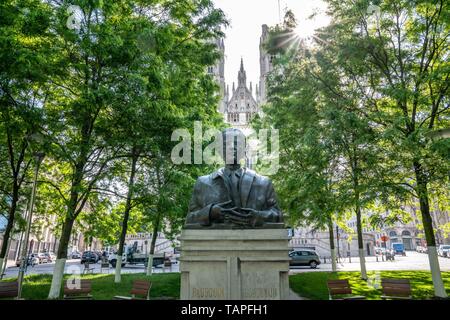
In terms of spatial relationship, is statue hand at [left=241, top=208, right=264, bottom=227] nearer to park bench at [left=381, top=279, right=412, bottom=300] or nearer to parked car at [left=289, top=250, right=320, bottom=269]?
park bench at [left=381, top=279, right=412, bottom=300]

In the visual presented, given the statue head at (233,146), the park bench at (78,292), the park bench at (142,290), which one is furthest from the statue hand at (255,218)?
the park bench at (78,292)

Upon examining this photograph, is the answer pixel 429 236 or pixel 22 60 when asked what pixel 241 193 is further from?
pixel 429 236

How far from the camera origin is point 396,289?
26.4 feet

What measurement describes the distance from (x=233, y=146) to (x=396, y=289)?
19.0 feet

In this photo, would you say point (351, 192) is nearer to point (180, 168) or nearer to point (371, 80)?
point (371, 80)

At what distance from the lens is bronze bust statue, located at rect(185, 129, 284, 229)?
17.2 feet

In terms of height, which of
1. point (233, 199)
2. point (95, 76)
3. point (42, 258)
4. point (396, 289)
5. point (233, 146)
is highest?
point (95, 76)

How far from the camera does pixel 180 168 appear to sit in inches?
506

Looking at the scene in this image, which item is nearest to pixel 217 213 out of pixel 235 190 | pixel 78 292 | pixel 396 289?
pixel 235 190

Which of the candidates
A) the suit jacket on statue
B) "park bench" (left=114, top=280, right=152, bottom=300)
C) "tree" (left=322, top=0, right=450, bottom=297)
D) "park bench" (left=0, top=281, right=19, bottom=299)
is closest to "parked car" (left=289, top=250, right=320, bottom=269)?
"tree" (left=322, top=0, right=450, bottom=297)

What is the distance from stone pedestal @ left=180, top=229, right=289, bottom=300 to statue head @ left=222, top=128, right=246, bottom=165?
1.42 m

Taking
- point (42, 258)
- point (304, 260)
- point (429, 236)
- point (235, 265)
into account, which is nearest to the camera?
point (235, 265)

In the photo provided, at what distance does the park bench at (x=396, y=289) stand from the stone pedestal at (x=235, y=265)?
4644 mm
